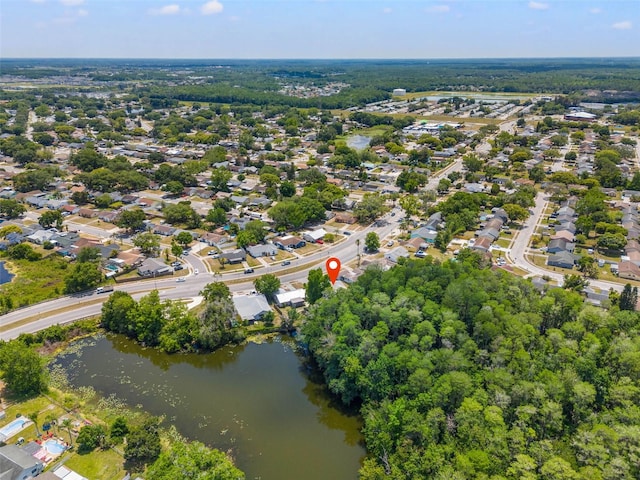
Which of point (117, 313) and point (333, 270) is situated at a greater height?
point (333, 270)

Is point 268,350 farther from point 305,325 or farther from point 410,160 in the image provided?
point 410,160

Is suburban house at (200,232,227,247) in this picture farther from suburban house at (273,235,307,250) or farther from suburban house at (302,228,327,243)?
suburban house at (302,228,327,243)

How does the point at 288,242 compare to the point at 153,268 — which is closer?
the point at 153,268

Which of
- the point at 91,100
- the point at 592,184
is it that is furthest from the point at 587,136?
the point at 91,100

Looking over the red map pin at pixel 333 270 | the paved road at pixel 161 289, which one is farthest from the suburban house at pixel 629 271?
the red map pin at pixel 333 270

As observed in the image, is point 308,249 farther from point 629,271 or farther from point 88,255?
point 629,271

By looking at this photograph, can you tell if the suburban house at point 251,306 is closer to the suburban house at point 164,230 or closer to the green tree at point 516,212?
Result: the suburban house at point 164,230

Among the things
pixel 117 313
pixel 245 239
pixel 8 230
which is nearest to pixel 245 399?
pixel 117 313

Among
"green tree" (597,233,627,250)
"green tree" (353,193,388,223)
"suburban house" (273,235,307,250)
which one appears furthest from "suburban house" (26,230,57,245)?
"green tree" (597,233,627,250)
